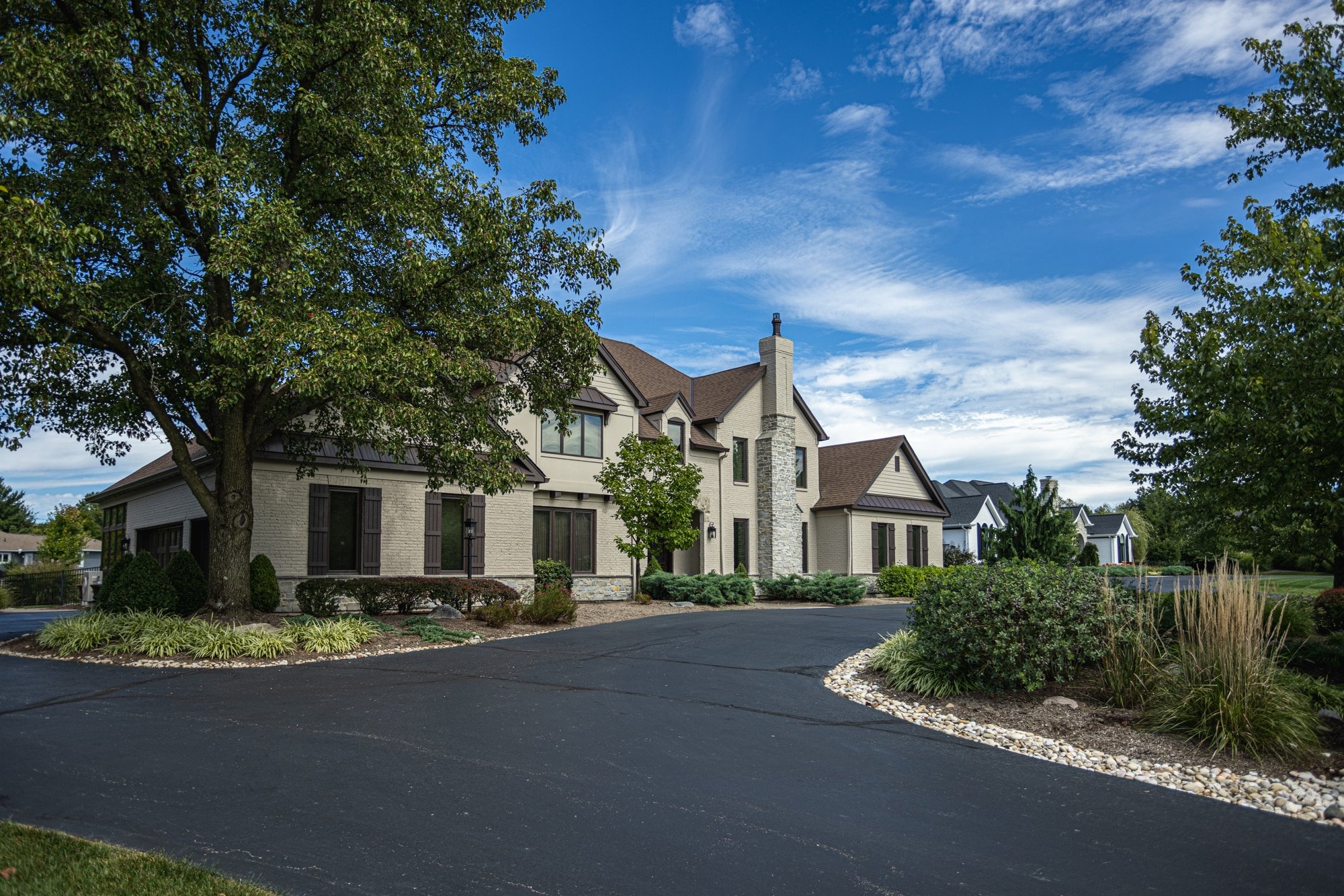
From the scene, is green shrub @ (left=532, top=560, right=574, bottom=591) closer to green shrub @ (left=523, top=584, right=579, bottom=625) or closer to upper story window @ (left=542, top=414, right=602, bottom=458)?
upper story window @ (left=542, top=414, right=602, bottom=458)

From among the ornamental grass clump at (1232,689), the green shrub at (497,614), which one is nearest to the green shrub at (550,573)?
the green shrub at (497,614)

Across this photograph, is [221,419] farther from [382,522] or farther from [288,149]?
[382,522]

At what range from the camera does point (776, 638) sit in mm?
15195

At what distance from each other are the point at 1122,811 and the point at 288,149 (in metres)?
14.5

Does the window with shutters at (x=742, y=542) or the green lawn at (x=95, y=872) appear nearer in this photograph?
the green lawn at (x=95, y=872)

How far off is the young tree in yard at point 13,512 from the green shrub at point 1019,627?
250 ft

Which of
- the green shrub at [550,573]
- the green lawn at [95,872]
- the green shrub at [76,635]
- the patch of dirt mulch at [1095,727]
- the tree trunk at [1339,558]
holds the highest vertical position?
the tree trunk at [1339,558]

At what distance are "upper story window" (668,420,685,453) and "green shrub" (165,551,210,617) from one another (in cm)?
1498

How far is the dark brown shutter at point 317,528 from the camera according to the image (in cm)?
1933

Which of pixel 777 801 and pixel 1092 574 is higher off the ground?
pixel 1092 574

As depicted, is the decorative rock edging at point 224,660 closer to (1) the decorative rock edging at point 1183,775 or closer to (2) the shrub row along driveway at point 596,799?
(2) the shrub row along driveway at point 596,799

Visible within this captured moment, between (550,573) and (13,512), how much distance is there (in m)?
64.6

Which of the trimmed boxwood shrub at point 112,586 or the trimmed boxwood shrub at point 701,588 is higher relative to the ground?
the trimmed boxwood shrub at point 112,586

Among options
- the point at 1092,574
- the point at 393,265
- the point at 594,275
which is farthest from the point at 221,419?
the point at 1092,574
